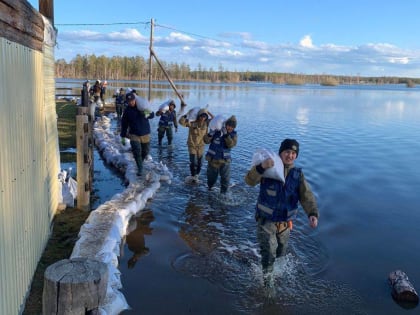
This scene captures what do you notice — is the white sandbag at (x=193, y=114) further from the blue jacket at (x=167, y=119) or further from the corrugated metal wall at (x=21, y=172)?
the blue jacket at (x=167, y=119)

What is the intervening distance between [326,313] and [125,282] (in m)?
2.59

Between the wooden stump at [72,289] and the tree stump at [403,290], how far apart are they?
12.9 ft

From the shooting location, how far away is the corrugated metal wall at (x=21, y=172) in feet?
12.9

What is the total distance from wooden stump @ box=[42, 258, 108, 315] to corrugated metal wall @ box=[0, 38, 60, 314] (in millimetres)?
559

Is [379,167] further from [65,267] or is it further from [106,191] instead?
[65,267]

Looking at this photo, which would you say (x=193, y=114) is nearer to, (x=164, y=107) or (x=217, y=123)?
(x=217, y=123)

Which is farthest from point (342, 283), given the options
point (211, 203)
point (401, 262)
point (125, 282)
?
point (211, 203)

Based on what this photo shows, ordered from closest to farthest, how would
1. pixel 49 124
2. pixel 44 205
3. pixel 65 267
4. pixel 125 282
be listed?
pixel 65 267 < pixel 125 282 < pixel 44 205 < pixel 49 124

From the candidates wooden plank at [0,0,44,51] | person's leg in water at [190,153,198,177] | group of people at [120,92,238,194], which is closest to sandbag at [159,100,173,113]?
group of people at [120,92,238,194]

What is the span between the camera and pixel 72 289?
11.3 ft

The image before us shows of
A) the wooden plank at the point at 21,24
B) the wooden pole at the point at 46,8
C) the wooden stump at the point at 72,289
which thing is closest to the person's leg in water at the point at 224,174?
the wooden pole at the point at 46,8

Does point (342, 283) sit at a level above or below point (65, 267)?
below

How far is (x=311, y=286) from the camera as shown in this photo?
5809 mm

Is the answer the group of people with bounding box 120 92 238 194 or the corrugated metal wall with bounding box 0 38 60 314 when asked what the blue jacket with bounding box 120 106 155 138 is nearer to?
the group of people with bounding box 120 92 238 194
